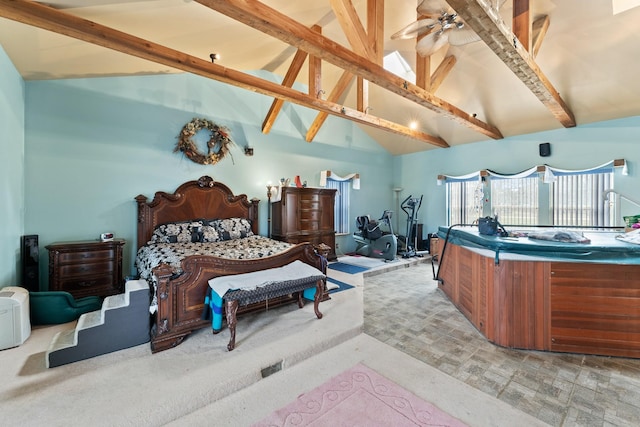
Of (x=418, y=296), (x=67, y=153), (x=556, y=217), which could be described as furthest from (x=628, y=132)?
(x=67, y=153)

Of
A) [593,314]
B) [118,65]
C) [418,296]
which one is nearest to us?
[593,314]

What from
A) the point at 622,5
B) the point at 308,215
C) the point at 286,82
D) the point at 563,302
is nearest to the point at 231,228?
the point at 308,215

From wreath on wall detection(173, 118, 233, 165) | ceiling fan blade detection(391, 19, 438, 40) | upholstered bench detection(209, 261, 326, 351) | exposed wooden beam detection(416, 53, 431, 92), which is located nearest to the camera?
upholstered bench detection(209, 261, 326, 351)

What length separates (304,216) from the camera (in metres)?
5.75

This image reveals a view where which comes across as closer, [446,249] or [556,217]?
[446,249]

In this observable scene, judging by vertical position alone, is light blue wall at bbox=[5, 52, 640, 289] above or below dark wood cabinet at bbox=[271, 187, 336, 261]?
above

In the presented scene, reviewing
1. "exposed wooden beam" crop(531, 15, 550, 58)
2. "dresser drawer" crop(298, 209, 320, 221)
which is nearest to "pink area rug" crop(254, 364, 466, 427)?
"dresser drawer" crop(298, 209, 320, 221)

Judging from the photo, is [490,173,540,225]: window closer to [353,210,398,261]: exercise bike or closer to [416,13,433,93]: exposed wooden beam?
[353,210,398,261]: exercise bike

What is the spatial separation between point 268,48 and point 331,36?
108 cm

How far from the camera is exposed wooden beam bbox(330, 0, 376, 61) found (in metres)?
3.10

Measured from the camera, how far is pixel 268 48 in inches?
174

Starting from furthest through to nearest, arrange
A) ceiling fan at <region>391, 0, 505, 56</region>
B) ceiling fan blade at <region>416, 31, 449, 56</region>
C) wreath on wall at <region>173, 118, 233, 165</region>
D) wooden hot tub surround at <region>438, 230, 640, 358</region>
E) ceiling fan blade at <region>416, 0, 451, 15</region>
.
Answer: wreath on wall at <region>173, 118, 233, 165</region> → ceiling fan blade at <region>416, 31, 449, 56</region> → ceiling fan at <region>391, 0, 505, 56</region> → ceiling fan blade at <region>416, 0, 451, 15</region> → wooden hot tub surround at <region>438, 230, 640, 358</region>

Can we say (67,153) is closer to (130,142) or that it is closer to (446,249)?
(130,142)

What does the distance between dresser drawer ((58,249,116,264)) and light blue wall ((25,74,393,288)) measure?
50 centimetres
